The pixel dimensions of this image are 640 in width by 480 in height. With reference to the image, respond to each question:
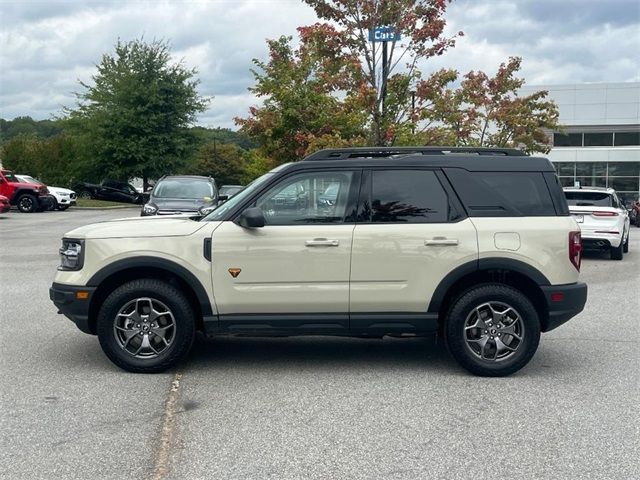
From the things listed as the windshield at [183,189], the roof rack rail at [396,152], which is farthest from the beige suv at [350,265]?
→ the windshield at [183,189]

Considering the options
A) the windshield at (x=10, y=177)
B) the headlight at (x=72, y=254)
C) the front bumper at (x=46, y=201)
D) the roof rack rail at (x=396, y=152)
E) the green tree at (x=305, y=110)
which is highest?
the green tree at (x=305, y=110)

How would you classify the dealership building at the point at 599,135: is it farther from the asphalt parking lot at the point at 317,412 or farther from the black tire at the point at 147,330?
the black tire at the point at 147,330

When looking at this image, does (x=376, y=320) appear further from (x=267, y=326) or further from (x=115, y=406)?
(x=115, y=406)

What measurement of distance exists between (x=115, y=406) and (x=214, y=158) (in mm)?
85720

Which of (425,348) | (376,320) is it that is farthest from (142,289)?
→ (425,348)

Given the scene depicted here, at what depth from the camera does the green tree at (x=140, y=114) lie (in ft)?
139

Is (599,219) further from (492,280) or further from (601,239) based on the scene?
(492,280)

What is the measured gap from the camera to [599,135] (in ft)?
171

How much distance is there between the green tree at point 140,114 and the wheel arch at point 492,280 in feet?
125

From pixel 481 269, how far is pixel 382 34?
10950 millimetres

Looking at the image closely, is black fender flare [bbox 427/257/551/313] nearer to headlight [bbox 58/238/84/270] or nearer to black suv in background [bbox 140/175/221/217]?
headlight [bbox 58/238/84/270]

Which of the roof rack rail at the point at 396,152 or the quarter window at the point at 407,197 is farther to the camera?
the roof rack rail at the point at 396,152

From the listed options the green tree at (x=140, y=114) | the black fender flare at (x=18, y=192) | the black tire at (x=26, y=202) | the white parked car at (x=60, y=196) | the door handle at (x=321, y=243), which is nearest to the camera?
the door handle at (x=321, y=243)

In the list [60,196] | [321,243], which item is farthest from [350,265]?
[60,196]
